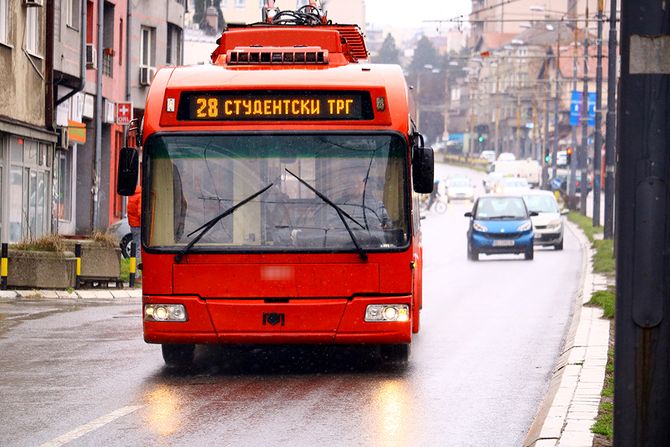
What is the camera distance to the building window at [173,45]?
5266cm

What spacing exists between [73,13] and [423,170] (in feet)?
81.9

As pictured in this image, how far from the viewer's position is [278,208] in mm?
12742

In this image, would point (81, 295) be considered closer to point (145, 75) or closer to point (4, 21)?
point (4, 21)

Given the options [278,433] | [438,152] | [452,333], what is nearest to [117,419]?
[278,433]

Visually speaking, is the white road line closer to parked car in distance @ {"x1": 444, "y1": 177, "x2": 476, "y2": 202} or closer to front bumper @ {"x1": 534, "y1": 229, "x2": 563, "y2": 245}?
front bumper @ {"x1": 534, "y1": 229, "x2": 563, "y2": 245}

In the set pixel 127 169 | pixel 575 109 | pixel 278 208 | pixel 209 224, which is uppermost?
pixel 575 109

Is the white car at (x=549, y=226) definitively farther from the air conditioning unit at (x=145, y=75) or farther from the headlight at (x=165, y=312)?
the headlight at (x=165, y=312)

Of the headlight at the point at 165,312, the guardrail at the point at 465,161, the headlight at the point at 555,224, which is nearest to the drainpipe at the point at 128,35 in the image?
the headlight at the point at 555,224

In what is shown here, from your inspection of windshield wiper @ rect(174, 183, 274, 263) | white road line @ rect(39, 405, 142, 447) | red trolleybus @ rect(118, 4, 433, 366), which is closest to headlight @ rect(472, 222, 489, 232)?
red trolleybus @ rect(118, 4, 433, 366)

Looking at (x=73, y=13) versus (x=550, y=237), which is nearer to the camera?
Result: (x=73, y=13)

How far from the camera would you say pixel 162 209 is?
12.8 metres

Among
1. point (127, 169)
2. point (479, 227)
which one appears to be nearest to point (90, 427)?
point (127, 169)

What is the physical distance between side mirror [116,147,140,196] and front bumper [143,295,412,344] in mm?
947

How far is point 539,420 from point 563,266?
86.3 feet
